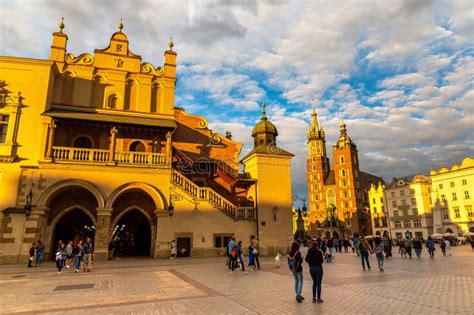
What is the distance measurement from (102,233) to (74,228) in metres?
5.61

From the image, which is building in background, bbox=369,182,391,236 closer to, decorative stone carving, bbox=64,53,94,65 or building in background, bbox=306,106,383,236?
building in background, bbox=306,106,383,236

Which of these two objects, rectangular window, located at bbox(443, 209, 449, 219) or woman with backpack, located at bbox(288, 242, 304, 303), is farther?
rectangular window, located at bbox(443, 209, 449, 219)

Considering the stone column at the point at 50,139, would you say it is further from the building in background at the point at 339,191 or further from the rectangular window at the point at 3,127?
the building in background at the point at 339,191

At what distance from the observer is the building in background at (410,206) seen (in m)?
72.4

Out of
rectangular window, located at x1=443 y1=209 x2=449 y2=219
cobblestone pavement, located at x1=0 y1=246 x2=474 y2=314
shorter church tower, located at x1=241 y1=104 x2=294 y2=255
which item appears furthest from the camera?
rectangular window, located at x1=443 y1=209 x2=449 y2=219

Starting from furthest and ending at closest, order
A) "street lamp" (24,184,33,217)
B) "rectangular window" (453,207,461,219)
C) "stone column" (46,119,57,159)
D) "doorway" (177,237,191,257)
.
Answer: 1. "rectangular window" (453,207,461,219)
2. "doorway" (177,237,191,257)
3. "stone column" (46,119,57,159)
4. "street lamp" (24,184,33,217)

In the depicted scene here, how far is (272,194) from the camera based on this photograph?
2614 centimetres

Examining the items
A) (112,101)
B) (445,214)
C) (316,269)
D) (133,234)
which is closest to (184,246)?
(133,234)

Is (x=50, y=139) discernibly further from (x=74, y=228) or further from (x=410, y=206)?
(x=410, y=206)

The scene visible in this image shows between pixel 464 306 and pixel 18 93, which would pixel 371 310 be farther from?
pixel 18 93

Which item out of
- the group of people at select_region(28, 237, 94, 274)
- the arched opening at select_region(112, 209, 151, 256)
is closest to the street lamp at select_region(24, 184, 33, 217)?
the group of people at select_region(28, 237, 94, 274)

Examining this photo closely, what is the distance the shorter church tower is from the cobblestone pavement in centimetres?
1057

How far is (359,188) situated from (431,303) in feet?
331

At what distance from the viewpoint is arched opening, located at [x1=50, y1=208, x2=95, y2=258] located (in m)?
24.0
